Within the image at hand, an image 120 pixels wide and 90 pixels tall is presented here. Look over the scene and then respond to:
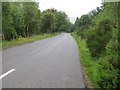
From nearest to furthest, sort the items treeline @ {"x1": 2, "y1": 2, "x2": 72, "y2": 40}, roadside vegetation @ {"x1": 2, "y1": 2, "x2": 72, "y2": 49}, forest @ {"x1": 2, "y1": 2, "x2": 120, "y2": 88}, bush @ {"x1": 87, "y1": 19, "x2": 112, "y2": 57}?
forest @ {"x1": 2, "y1": 2, "x2": 120, "y2": 88}, bush @ {"x1": 87, "y1": 19, "x2": 112, "y2": 57}, roadside vegetation @ {"x1": 2, "y1": 2, "x2": 72, "y2": 49}, treeline @ {"x1": 2, "y1": 2, "x2": 72, "y2": 40}

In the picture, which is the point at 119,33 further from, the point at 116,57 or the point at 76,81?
the point at 76,81

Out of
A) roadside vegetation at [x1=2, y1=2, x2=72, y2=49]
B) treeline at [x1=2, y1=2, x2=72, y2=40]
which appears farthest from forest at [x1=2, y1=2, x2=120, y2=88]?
roadside vegetation at [x1=2, y1=2, x2=72, y2=49]

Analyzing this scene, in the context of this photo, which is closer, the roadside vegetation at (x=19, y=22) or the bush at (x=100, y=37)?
the bush at (x=100, y=37)

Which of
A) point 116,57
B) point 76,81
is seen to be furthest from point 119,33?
point 76,81

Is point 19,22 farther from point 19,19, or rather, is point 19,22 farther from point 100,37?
point 100,37

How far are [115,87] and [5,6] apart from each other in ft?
80.6

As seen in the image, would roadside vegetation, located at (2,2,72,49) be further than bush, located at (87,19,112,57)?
Yes

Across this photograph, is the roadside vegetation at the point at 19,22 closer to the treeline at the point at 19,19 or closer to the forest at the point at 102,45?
the treeline at the point at 19,19

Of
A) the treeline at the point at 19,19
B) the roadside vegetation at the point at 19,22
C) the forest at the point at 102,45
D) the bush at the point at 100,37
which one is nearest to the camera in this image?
the forest at the point at 102,45

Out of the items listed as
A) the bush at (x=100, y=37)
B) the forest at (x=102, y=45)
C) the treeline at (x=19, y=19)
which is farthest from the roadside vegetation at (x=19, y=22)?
the bush at (x=100, y=37)

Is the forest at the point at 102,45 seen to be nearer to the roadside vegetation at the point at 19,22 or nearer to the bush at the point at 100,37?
the bush at the point at 100,37

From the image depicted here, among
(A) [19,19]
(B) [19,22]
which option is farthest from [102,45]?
(B) [19,22]

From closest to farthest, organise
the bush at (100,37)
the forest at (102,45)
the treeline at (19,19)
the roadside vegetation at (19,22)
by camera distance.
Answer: the forest at (102,45), the bush at (100,37), the roadside vegetation at (19,22), the treeline at (19,19)

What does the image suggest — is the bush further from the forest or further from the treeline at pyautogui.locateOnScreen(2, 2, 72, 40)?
the treeline at pyautogui.locateOnScreen(2, 2, 72, 40)
